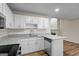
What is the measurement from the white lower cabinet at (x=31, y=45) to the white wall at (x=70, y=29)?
2863 millimetres

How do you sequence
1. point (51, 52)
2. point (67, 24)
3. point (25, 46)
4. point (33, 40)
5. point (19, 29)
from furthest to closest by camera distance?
1. point (67, 24)
2. point (19, 29)
3. point (33, 40)
4. point (25, 46)
5. point (51, 52)

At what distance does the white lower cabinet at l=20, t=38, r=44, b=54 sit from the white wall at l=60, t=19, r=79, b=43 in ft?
9.39

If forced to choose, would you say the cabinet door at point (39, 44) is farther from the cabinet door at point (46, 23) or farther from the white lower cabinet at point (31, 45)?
the cabinet door at point (46, 23)

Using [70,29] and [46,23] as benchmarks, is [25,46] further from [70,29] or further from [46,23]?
[70,29]

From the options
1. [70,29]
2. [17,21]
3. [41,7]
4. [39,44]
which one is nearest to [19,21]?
[17,21]

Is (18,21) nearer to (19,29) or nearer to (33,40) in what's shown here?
(19,29)

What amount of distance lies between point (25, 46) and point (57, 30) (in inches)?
149

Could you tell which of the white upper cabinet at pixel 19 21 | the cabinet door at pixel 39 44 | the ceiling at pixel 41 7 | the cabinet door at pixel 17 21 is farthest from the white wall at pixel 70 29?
the cabinet door at pixel 17 21

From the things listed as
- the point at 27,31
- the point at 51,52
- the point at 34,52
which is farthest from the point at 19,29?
the point at 51,52

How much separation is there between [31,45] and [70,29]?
3567 millimetres

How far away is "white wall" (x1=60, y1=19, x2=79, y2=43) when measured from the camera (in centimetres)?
460

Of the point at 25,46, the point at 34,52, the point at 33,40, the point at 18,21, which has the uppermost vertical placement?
the point at 18,21

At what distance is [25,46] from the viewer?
8.21 feet

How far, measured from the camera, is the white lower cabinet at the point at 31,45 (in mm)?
2466
